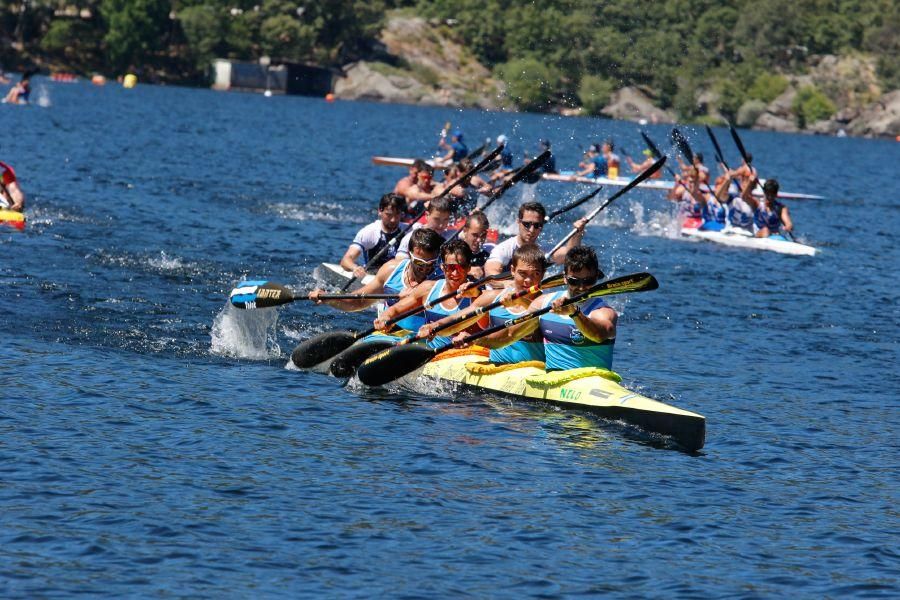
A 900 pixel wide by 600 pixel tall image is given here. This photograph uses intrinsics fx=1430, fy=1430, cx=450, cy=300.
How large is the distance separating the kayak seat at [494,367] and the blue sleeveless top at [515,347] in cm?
11

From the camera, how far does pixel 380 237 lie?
19906mm

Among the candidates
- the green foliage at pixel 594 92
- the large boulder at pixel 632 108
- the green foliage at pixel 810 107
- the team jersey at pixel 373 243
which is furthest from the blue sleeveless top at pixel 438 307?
the green foliage at pixel 810 107

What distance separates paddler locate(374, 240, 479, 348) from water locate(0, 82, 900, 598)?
942 millimetres

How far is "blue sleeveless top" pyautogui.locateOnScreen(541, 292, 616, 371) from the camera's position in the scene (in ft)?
48.0

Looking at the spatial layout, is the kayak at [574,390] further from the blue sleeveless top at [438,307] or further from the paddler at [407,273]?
the paddler at [407,273]

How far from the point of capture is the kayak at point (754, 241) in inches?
1266

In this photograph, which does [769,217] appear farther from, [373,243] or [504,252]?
[504,252]

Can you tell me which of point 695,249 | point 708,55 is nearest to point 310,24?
point 708,55

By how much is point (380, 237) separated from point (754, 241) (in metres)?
15.0

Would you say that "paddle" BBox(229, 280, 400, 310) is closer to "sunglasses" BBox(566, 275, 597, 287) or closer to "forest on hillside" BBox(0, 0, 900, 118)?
"sunglasses" BBox(566, 275, 597, 287)

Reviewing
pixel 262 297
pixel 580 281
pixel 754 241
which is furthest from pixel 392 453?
pixel 754 241

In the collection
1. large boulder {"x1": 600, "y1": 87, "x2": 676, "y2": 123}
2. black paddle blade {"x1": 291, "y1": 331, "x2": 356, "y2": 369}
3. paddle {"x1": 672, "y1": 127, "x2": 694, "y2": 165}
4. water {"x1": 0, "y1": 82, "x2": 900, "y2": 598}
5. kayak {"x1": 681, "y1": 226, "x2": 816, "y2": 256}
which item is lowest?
water {"x1": 0, "y1": 82, "x2": 900, "y2": 598}

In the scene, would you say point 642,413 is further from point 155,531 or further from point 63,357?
point 63,357

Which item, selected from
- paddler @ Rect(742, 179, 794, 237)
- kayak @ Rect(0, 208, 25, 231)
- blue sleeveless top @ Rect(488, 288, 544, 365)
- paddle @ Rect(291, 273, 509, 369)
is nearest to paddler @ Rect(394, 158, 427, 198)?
kayak @ Rect(0, 208, 25, 231)
